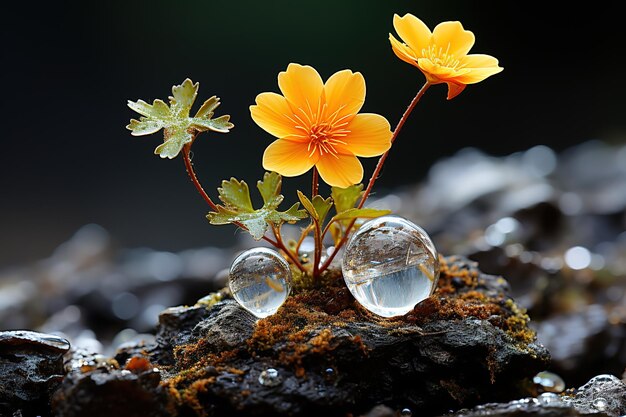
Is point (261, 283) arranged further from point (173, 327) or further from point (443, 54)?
point (443, 54)

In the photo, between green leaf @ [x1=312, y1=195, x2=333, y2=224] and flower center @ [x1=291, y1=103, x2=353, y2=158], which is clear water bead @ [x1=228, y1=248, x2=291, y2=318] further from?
flower center @ [x1=291, y1=103, x2=353, y2=158]

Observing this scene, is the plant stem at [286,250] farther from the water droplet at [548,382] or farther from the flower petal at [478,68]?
the water droplet at [548,382]

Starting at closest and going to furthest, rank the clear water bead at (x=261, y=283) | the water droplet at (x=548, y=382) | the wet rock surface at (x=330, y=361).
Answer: the wet rock surface at (x=330, y=361) → the clear water bead at (x=261, y=283) → the water droplet at (x=548, y=382)

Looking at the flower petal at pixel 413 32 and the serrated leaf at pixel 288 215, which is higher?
the flower petal at pixel 413 32

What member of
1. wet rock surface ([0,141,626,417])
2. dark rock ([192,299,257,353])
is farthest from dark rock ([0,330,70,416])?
dark rock ([192,299,257,353])

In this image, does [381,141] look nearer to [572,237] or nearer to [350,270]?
[350,270]

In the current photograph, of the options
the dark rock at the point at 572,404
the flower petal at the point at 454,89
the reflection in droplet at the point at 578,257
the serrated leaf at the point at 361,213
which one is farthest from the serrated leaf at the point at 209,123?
the reflection in droplet at the point at 578,257

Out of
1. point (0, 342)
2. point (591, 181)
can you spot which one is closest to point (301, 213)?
point (0, 342)

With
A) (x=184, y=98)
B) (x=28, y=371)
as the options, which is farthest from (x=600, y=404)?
(x=28, y=371)
